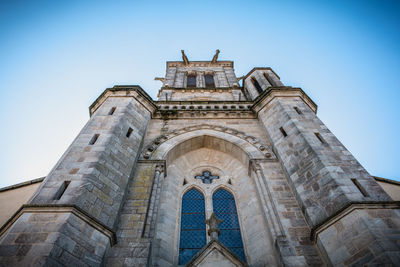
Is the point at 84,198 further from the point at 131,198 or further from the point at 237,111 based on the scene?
the point at 237,111

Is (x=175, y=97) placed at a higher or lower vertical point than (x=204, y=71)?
lower

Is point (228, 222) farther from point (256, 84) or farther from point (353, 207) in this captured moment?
point (256, 84)

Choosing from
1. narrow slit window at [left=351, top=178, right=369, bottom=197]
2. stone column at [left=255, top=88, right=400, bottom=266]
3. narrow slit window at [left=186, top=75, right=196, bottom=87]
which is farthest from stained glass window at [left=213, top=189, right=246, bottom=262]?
narrow slit window at [left=186, top=75, right=196, bottom=87]

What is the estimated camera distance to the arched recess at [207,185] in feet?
20.4

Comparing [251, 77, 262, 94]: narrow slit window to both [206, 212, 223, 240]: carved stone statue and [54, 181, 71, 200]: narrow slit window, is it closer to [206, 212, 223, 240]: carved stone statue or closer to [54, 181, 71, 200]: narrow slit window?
[206, 212, 223, 240]: carved stone statue

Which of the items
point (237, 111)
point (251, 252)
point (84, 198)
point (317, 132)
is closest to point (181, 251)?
point (251, 252)

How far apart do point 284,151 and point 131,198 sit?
4385 millimetres

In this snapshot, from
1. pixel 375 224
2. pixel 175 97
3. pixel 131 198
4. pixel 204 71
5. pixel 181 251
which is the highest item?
pixel 204 71

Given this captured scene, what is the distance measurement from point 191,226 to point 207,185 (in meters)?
1.64

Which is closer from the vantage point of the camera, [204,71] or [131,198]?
[131,198]

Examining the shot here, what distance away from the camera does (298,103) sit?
9930mm

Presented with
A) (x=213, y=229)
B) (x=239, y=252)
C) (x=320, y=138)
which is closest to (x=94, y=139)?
(x=213, y=229)

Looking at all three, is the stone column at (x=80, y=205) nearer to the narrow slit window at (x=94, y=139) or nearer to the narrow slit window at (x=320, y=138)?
the narrow slit window at (x=94, y=139)

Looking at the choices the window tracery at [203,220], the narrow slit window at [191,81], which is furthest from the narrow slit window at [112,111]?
the narrow slit window at [191,81]
